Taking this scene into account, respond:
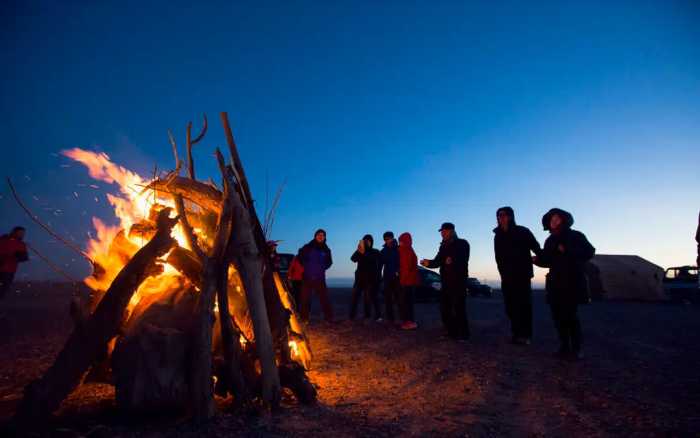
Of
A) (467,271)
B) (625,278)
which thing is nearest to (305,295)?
(467,271)

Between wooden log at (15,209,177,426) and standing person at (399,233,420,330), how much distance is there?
224 inches

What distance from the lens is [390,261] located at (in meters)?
9.26

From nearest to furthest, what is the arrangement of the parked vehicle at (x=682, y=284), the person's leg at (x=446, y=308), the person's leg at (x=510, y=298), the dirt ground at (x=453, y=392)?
the dirt ground at (x=453, y=392) < the person's leg at (x=510, y=298) < the person's leg at (x=446, y=308) < the parked vehicle at (x=682, y=284)

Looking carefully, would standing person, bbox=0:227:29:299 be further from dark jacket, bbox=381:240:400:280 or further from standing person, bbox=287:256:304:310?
dark jacket, bbox=381:240:400:280

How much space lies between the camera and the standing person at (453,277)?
6.98m

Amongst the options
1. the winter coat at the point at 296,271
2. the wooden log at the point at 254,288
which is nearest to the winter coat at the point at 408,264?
the winter coat at the point at 296,271

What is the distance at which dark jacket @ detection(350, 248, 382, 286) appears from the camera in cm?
975

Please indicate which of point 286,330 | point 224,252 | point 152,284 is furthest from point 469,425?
point 152,284

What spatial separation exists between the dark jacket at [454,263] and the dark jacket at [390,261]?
73.7 inches

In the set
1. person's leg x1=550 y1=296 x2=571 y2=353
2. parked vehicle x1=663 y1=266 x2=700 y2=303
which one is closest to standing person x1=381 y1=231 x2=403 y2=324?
person's leg x1=550 y1=296 x2=571 y2=353

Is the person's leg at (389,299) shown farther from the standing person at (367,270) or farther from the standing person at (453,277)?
the standing person at (453,277)

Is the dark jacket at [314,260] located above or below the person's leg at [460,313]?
above

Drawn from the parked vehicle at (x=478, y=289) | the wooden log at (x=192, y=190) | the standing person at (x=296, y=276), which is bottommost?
the parked vehicle at (x=478, y=289)

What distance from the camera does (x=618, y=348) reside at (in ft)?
20.9
